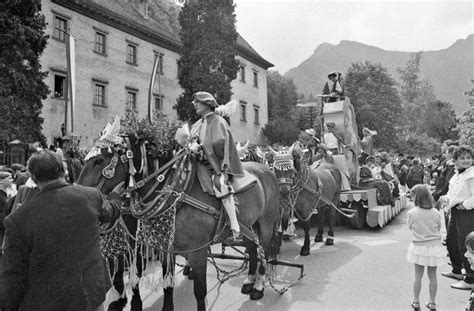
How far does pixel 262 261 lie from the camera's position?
5.41 m

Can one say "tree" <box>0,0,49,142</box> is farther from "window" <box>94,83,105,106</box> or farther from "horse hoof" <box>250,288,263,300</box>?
"horse hoof" <box>250,288,263,300</box>

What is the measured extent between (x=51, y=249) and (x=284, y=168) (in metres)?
5.09

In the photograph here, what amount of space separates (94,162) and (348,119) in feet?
33.7

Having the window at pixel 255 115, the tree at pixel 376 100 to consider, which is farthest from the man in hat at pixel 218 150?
the tree at pixel 376 100

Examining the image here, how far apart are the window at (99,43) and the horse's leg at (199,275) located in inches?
857

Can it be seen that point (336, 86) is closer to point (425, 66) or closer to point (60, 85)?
point (60, 85)

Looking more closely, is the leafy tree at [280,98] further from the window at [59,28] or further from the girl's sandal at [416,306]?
the girl's sandal at [416,306]

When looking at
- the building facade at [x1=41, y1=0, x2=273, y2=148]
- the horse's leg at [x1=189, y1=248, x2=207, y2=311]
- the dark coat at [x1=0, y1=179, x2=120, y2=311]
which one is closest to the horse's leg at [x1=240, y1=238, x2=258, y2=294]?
the horse's leg at [x1=189, y1=248, x2=207, y2=311]

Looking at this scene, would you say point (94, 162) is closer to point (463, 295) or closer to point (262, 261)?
point (262, 261)

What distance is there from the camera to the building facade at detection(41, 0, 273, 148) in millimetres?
20406

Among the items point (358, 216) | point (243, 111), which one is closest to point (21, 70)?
point (358, 216)

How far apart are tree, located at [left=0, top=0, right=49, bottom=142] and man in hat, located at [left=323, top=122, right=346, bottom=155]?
11834 mm

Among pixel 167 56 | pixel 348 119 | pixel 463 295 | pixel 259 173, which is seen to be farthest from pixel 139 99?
pixel 463 295

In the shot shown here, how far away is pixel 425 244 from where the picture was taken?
15.0 feet
